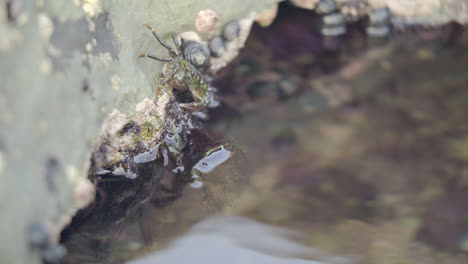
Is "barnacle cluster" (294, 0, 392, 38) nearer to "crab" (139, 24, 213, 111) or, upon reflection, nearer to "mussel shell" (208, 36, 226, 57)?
"mussel shell" (208, 36, 226, 57)

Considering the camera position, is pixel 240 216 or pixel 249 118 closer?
pixel 240 216

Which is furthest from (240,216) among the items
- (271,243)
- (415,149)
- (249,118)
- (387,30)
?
(387,30)

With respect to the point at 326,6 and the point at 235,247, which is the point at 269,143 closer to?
the point at 235,247

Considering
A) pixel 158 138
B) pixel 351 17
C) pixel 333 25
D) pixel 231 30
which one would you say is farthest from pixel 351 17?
pixel 158 138

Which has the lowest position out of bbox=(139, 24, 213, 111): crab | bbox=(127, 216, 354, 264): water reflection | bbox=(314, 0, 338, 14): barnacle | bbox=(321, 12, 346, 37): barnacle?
bbox=(127, 216, 354, 264): water reflection

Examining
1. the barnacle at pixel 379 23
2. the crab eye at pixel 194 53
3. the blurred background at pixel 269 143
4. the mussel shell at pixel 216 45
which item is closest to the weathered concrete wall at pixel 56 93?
the blurred background at pixel 269 143

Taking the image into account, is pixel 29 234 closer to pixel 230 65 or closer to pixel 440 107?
pixel 230 65

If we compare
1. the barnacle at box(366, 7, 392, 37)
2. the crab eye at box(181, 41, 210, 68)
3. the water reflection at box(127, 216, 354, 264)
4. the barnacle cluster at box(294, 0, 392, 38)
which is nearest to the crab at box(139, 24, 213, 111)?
the crab eye at box(181, 41, 210, 68)
